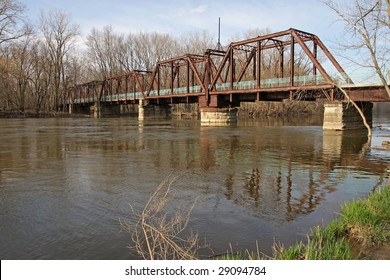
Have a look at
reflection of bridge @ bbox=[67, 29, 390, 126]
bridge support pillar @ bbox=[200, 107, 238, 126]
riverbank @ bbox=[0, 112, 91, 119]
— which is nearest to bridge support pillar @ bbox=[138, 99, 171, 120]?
reflection of bridge @ bbox=[67, 29, 390, 126]

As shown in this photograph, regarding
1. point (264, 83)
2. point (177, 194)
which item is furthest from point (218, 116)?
point (177, 194)

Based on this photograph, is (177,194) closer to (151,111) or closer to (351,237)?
(351,237)

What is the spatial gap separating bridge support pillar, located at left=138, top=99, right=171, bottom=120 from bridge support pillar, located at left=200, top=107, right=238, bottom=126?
22164 mm

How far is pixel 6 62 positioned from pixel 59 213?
6302cm

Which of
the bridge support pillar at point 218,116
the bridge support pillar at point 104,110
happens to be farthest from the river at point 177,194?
the bridge support pillar at point 104,110

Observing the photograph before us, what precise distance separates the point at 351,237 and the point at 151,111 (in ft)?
218

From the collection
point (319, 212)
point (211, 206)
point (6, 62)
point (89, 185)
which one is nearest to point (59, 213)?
point (89, 185)

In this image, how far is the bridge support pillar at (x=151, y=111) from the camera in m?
62.8

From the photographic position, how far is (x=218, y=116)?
41.7m

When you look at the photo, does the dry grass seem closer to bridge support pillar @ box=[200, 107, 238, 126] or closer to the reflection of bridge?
the reflection of bridge

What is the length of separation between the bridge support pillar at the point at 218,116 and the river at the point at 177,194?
2499cm

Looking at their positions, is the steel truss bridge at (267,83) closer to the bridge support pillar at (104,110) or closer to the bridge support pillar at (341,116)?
the bridge support pillar at (341,116)

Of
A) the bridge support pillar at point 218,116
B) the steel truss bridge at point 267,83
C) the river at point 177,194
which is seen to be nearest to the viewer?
the river at point 177,194
